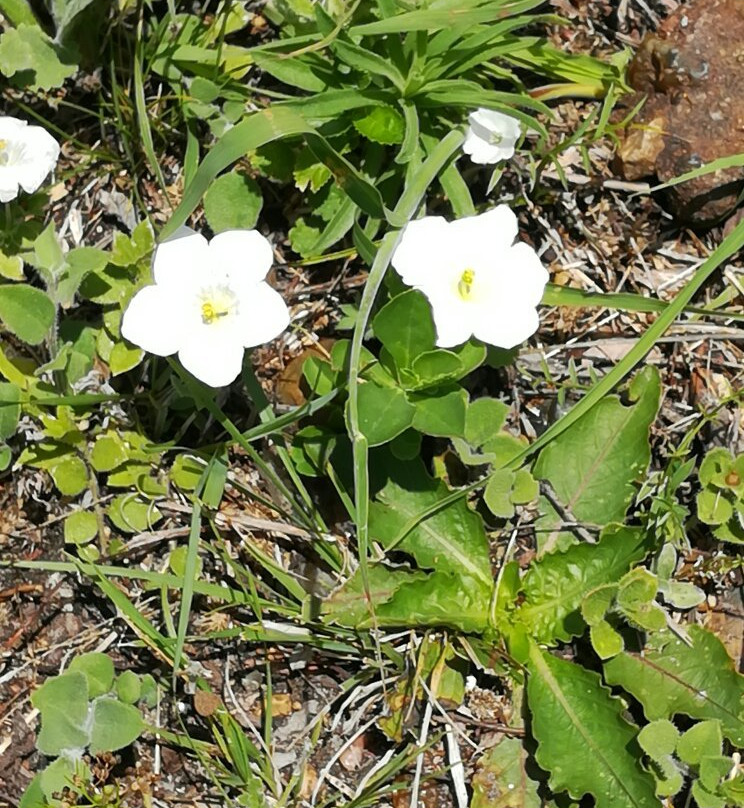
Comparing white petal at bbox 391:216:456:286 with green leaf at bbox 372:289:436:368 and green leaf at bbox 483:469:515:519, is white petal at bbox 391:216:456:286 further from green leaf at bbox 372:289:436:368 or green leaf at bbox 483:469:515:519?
green leaf at bbox 483:469:515:519

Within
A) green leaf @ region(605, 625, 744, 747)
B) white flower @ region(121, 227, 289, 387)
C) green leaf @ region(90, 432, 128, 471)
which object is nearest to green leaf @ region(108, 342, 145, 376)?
green leaf @ region(90, 432, 128, 471)

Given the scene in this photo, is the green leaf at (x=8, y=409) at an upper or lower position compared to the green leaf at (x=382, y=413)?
lower

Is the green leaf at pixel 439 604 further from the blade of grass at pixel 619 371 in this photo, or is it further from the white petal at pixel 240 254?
the white petal at pixel 240 254

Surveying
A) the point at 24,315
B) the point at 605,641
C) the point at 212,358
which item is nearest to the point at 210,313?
the point at 212,358

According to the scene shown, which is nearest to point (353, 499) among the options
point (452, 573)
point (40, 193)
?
point (452, 573)

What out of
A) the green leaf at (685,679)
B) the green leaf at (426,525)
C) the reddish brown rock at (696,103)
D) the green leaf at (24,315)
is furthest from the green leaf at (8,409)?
the reddish brown rock at (696,103)

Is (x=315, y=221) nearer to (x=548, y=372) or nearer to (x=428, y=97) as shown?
(x=428, y=97)
